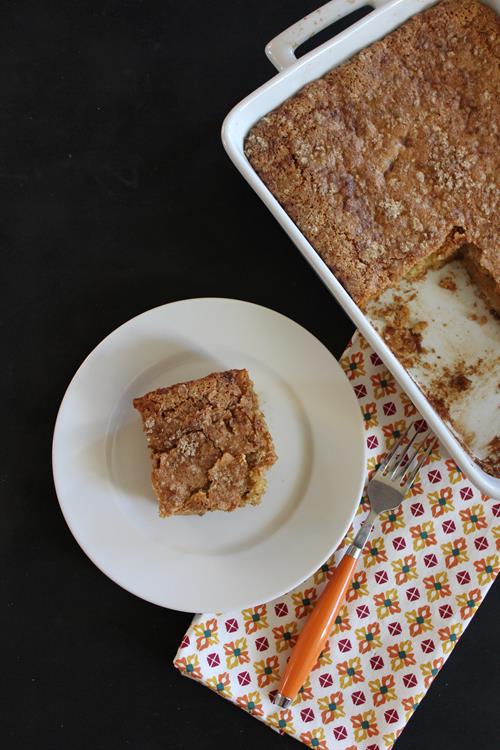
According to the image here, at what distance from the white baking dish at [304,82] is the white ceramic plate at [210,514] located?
0.73 ft

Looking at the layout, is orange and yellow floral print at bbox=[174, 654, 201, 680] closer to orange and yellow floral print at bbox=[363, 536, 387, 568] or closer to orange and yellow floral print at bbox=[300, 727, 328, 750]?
orange and yellow floral print at bbox=[300, 727, 328, 750]

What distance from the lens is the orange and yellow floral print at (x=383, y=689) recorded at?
2.18 m

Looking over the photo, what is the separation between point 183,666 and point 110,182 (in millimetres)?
1631

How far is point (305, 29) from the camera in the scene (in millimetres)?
1979

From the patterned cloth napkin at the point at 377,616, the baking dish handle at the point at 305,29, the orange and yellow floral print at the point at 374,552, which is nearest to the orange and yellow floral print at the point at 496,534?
the patterned cloth napkin at the point at 377,616

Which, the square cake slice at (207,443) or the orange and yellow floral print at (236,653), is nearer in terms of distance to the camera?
the square cake slice at (207,443)

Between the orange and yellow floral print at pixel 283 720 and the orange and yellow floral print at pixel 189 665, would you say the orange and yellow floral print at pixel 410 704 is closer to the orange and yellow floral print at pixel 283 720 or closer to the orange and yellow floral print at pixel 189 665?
the orange and yellow floral print at pixel 283 720

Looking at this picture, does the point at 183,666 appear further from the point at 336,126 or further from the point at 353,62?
the point at 353,62

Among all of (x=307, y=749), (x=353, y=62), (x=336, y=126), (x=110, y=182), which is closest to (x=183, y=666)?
(x=307, y=749)

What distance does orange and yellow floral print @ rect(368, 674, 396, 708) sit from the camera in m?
2.18

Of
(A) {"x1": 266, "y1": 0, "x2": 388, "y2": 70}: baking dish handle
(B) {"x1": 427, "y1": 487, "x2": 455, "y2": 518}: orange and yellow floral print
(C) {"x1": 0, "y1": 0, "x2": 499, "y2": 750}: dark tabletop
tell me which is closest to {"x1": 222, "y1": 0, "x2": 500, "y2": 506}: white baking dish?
(A) {"x1": 266, "y1": 0, "x2": 388, "y2": 70}: baking dish handle

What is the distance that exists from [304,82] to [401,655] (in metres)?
1.85

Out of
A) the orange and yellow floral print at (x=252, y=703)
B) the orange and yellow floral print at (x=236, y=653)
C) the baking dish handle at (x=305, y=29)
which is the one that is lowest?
the orange and yellow floral print at (x=252, y=703)

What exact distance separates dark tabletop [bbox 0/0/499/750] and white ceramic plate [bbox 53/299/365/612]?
160mm
